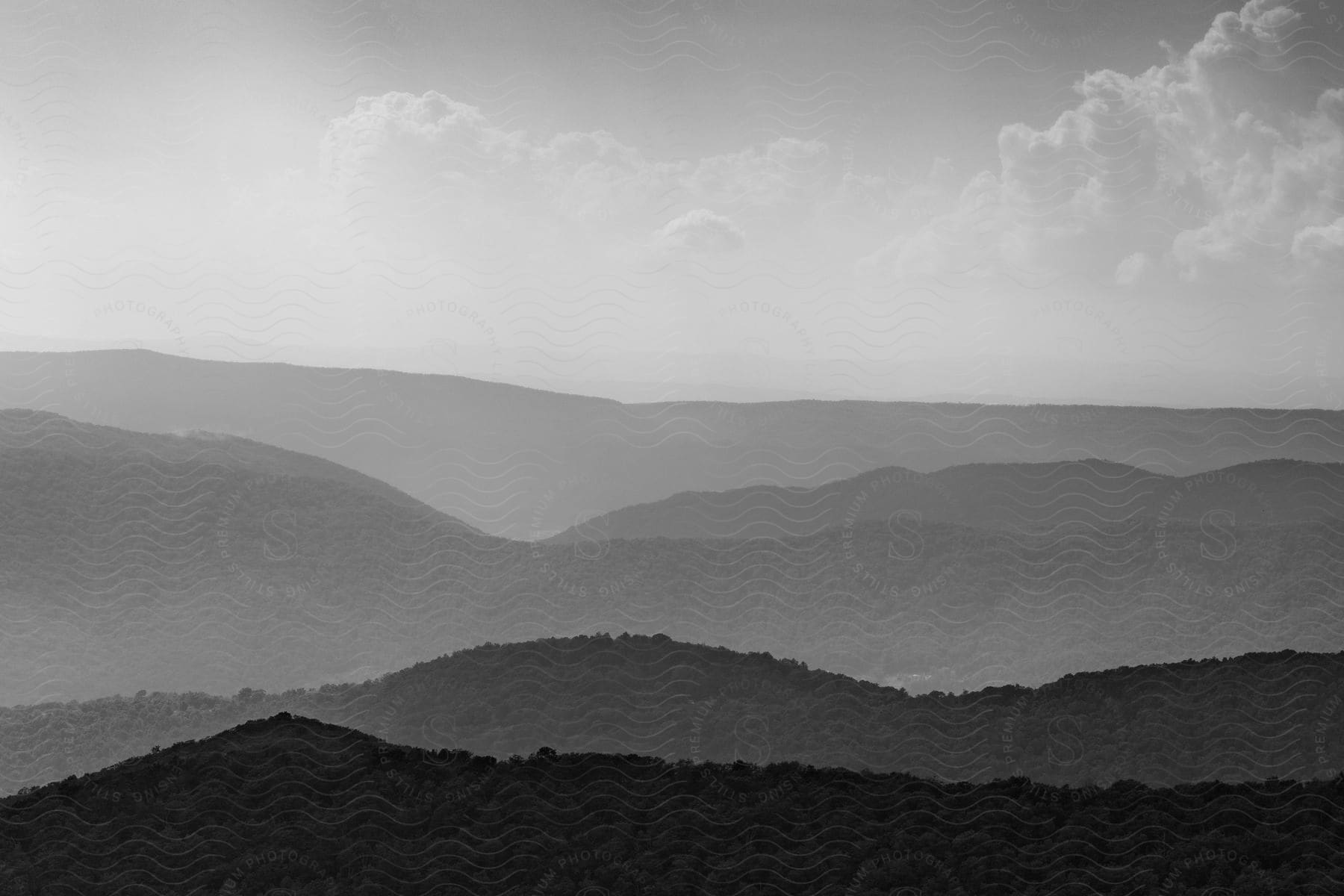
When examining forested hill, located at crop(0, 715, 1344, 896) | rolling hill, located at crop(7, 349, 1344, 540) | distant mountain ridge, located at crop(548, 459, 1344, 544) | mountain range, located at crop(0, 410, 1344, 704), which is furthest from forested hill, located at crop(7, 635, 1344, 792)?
rolling hill, located at crop(7, 349, 1344, 540)

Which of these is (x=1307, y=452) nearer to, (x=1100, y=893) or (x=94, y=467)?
(x=1100, y=893)

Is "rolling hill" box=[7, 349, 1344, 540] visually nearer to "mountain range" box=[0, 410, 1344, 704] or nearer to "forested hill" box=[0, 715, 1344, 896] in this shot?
"mountain range" box=[0, 410, 1344, 704]

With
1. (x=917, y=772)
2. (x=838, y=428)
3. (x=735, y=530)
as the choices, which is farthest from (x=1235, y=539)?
(x=917, y=772)

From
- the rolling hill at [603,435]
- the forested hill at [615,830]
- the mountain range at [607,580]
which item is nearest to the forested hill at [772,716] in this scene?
the forested hill at [615,830]

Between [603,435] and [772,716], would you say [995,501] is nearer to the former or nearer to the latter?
[603,435]

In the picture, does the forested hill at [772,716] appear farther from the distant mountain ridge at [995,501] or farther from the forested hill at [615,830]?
the distant mountain ridge at [995,501]

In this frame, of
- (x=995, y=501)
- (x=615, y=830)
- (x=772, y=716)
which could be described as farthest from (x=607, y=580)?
(x=615, y=830)
